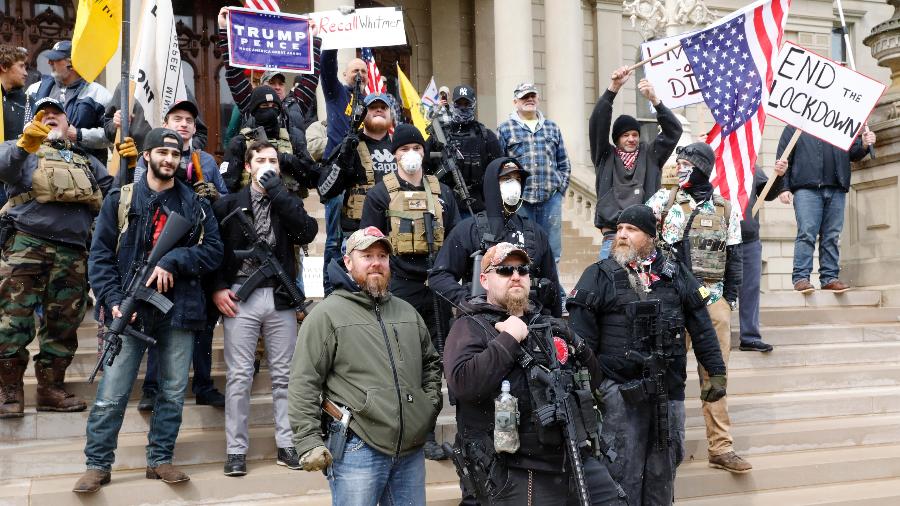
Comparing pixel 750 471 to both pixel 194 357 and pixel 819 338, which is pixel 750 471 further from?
pixel 194 357

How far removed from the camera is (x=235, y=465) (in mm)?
7176

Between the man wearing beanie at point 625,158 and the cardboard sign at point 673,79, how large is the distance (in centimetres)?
84

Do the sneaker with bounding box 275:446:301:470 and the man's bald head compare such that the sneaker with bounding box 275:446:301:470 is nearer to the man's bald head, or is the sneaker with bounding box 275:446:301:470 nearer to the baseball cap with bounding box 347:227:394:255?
the baseball cap with bounding box 347:227:394:255

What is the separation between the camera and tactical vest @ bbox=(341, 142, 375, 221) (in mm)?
8164

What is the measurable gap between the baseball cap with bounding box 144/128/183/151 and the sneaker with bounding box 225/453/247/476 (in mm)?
2046

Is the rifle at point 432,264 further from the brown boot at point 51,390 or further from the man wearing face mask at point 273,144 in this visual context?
the brown boot at point 51,390

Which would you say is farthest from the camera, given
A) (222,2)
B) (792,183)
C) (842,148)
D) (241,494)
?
(222,2)

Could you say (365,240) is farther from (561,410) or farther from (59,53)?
(59,53)

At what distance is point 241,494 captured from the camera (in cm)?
712

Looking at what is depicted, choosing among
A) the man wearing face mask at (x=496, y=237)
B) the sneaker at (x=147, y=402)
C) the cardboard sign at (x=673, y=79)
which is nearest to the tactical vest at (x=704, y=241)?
the man wearing face mask at (x=496, y=237)

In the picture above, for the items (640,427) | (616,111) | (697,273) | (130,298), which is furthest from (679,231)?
(616,111)

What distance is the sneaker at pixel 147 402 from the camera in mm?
7863

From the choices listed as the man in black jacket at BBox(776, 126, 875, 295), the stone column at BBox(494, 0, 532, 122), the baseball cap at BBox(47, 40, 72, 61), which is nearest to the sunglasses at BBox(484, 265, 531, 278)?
the baseball cap at BBox(47, 40, 72, 61)

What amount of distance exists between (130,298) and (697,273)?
14.0 ft
